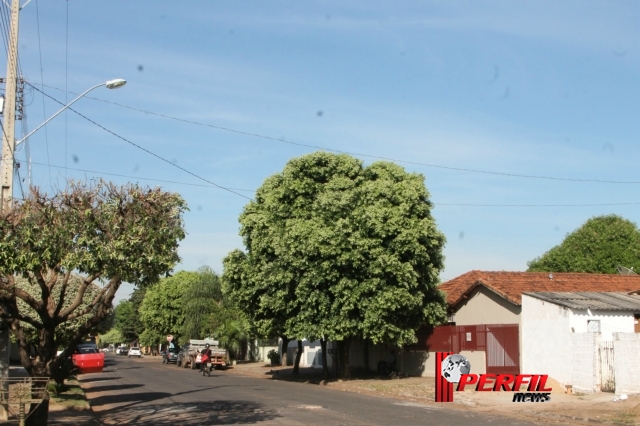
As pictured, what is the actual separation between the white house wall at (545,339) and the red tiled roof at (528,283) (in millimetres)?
1630

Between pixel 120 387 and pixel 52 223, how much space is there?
20.4 metres

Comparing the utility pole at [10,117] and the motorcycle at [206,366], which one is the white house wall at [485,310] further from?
the utility pole at [10,117]

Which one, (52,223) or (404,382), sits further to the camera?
(404,382)

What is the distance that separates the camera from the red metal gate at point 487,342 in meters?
29.3

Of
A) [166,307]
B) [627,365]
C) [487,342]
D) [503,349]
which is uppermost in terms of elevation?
[166,307]

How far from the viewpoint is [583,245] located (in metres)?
59.6

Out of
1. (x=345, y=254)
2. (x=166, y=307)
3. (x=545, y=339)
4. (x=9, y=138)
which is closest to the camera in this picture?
(x=9, y=138)

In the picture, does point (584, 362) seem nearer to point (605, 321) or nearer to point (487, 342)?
point (605, 321)

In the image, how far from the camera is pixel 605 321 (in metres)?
26.4

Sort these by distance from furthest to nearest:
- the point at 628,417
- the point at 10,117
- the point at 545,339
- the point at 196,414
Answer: the point at 545,339, the point at 196,414, the point at 628,417, the point at 10,117

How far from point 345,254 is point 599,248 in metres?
35.6

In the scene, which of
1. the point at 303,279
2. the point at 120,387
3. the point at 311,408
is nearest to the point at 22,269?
the point at 311,408

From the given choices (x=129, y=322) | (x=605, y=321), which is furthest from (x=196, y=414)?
(x=129, y=322)

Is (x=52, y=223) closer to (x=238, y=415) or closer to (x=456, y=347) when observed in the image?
(x=238, y=415)
